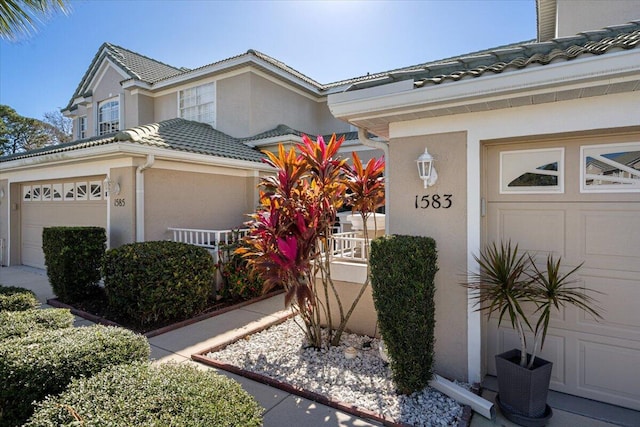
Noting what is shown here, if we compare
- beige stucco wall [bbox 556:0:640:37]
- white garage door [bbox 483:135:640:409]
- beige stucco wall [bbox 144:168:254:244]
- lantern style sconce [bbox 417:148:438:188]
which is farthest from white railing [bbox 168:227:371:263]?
beige stucco wall [bbox 556:0:640:37]

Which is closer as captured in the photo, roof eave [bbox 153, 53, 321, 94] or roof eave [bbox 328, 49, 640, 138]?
roof eave [bbox 328, 49, 640, 138]

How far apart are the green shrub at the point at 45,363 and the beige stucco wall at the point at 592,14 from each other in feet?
34.9

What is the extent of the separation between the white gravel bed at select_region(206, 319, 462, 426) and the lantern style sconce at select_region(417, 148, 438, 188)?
9.14 ft

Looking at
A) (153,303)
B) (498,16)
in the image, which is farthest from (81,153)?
(498,16)

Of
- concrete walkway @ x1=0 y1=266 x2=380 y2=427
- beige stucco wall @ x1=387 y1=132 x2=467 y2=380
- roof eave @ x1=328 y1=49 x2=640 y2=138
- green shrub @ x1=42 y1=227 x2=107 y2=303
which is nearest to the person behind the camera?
roof eave @ x1=328 y1=49 x2=640 y2=138

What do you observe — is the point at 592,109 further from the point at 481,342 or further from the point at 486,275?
the point at 481,342

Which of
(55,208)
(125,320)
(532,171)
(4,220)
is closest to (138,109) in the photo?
(55,208)

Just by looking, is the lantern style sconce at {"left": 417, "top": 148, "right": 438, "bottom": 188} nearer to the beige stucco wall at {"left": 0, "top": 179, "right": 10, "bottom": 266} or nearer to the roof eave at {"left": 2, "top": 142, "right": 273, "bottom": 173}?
the roof eave at {"left": 2, "top": 142, "right": 273, "bottom": 173}

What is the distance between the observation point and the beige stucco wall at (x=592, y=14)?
6895mm

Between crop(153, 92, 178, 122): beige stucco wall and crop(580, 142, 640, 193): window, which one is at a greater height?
crop(153, 92, 178, 122): beige stucco wall

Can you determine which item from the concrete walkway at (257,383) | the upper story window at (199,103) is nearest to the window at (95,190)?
the concrete walkway at (257,383)

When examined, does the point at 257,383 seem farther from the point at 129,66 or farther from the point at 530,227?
the point at 129,66

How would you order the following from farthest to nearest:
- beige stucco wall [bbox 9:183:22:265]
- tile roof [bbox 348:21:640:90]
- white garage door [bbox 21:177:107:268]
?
1. beige stucco wall [bbox 9:183:22:265]
2. white garage door [bbox 21:177:107:268]
3. tile roof [bbox 348:21:640:90]

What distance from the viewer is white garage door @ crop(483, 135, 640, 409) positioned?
4008 mm
